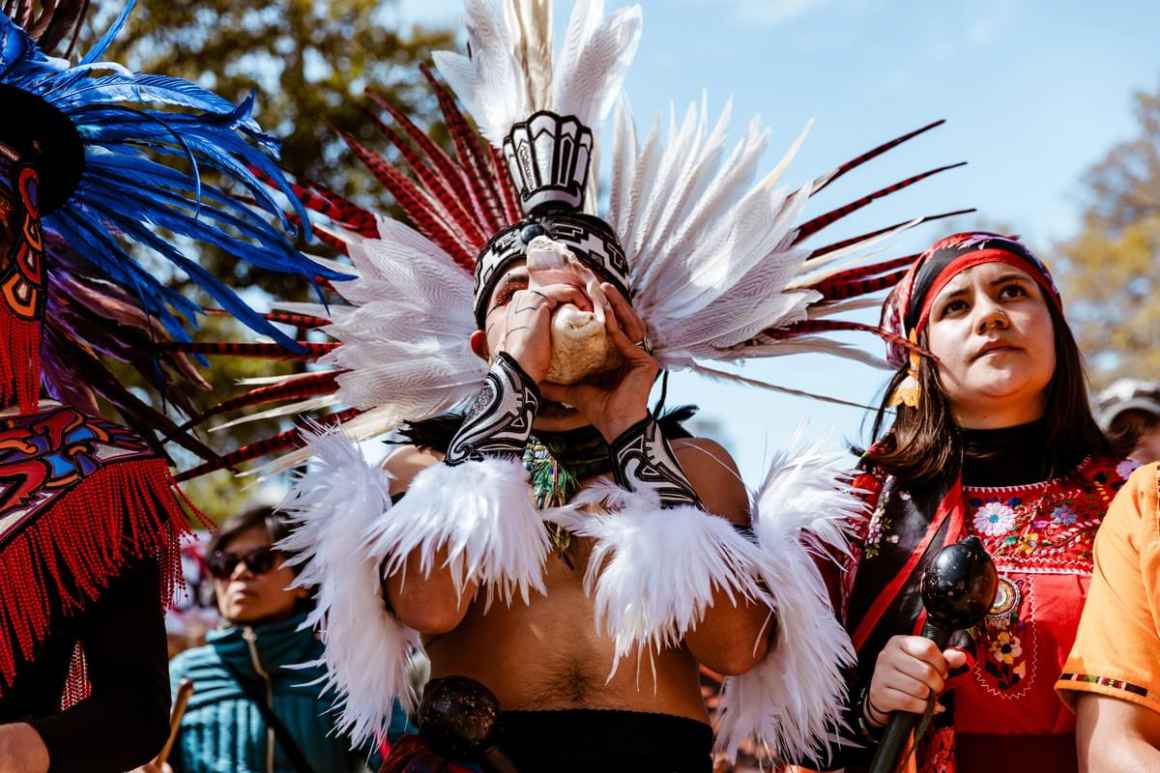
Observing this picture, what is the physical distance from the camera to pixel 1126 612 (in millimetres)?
2219

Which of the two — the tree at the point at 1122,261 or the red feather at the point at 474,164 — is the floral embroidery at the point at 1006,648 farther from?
the tree at the point at 1122,261

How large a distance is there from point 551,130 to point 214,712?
7.99 feet

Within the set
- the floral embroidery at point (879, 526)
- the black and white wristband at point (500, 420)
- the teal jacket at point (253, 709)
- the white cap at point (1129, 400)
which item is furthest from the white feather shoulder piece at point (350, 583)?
the white cap at point (1129, 400)

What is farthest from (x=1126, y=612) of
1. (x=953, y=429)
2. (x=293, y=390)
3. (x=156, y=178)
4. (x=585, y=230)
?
(x=156, y=178)

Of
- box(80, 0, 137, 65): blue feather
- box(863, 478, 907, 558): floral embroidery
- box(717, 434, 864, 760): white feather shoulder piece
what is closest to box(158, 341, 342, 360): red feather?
box(80, 0, 137, 65): blue feather

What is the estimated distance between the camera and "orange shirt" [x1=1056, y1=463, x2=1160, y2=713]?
7.14 feet

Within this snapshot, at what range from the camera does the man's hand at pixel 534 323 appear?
2.57 meters

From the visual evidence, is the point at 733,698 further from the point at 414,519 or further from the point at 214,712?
the point at 214,712

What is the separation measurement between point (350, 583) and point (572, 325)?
66cm

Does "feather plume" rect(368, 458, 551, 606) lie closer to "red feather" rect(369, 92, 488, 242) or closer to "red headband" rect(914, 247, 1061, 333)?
"red feather" rect(369, 92, 488, 242)

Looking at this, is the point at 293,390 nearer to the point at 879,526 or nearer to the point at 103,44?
the point at 103,44

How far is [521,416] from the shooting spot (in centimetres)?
252

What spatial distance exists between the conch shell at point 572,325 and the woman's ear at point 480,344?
0.20 meters

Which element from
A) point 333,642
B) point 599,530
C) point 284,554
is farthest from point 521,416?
point 284,554
